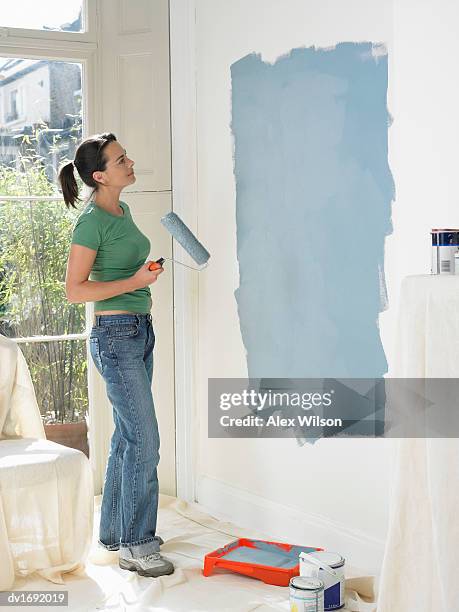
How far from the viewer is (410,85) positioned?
2.60 m

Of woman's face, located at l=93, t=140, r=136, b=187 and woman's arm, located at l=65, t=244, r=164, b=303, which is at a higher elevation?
woman's face, located at l=93, t=140, r=136, b=187

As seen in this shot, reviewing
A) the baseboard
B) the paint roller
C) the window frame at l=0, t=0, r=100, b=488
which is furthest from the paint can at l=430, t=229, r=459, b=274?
the window frame at l=0, t=0, r=100, b=488

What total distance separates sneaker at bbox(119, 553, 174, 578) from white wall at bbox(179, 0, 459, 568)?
0.50 meters

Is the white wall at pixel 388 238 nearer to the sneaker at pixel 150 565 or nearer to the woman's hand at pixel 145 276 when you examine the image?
the sneaker at pixel 150 565

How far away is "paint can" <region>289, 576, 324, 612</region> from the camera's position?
8.06 feet

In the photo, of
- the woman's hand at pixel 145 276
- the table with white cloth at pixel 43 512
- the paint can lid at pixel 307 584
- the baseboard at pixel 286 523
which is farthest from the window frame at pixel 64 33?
the paint can lid at pixel 307 584

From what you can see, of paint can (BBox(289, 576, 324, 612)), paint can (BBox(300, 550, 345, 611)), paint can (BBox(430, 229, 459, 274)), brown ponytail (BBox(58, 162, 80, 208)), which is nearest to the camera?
paint can (BBox(430, 229, 459, 274))

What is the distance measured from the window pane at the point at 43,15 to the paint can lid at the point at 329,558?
2391mm

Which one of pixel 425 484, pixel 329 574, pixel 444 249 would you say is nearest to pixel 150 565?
pixel 329 574

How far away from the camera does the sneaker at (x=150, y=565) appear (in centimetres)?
296

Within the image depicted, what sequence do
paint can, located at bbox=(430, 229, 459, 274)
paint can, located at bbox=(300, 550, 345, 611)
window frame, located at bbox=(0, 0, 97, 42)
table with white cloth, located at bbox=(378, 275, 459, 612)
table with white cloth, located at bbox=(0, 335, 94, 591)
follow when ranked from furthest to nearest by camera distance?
window frame, located at bbox=(0, 0, 97, 42) → table with white cloth, located at bbox=(0, 335, 94, 591) → paint can, located at bbox=(300, 550, 345, 611) → paint can, located at bbox=(430, 229, 459, 274) → table with white cloth, located at bbox=(378, 275, 459, 612)

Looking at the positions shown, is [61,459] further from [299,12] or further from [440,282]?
[299,12]

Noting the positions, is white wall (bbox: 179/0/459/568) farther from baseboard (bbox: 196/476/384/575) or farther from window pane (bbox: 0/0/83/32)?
window pane (bbox: 0/0/83/32)

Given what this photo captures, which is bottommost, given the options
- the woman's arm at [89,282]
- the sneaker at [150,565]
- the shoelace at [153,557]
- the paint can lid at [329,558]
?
the sneaker at [150,565]
